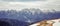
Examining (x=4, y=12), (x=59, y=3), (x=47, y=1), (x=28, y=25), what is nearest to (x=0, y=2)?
(x=4, y=12)

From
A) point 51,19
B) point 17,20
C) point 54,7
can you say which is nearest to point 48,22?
point 51,19

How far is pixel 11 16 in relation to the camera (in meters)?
1.05

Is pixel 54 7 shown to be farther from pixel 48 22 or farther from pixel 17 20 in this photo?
pixel 17 20

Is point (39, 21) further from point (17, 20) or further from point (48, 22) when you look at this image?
point (17, 20)

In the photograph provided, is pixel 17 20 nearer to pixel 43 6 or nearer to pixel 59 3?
pixel 43 6

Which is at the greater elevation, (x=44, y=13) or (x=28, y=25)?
(x=44, y=13)

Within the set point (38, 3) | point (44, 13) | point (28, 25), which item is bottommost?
point (28, 25)

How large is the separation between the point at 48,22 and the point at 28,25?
20 cm

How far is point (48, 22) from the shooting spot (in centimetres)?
105

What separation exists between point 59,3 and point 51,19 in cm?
18

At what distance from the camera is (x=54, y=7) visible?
3.54 feet

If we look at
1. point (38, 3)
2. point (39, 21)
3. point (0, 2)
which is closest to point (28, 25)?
point (39, 21)

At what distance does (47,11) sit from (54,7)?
3.2 inches

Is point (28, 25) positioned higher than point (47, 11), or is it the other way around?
point (47, 11)
